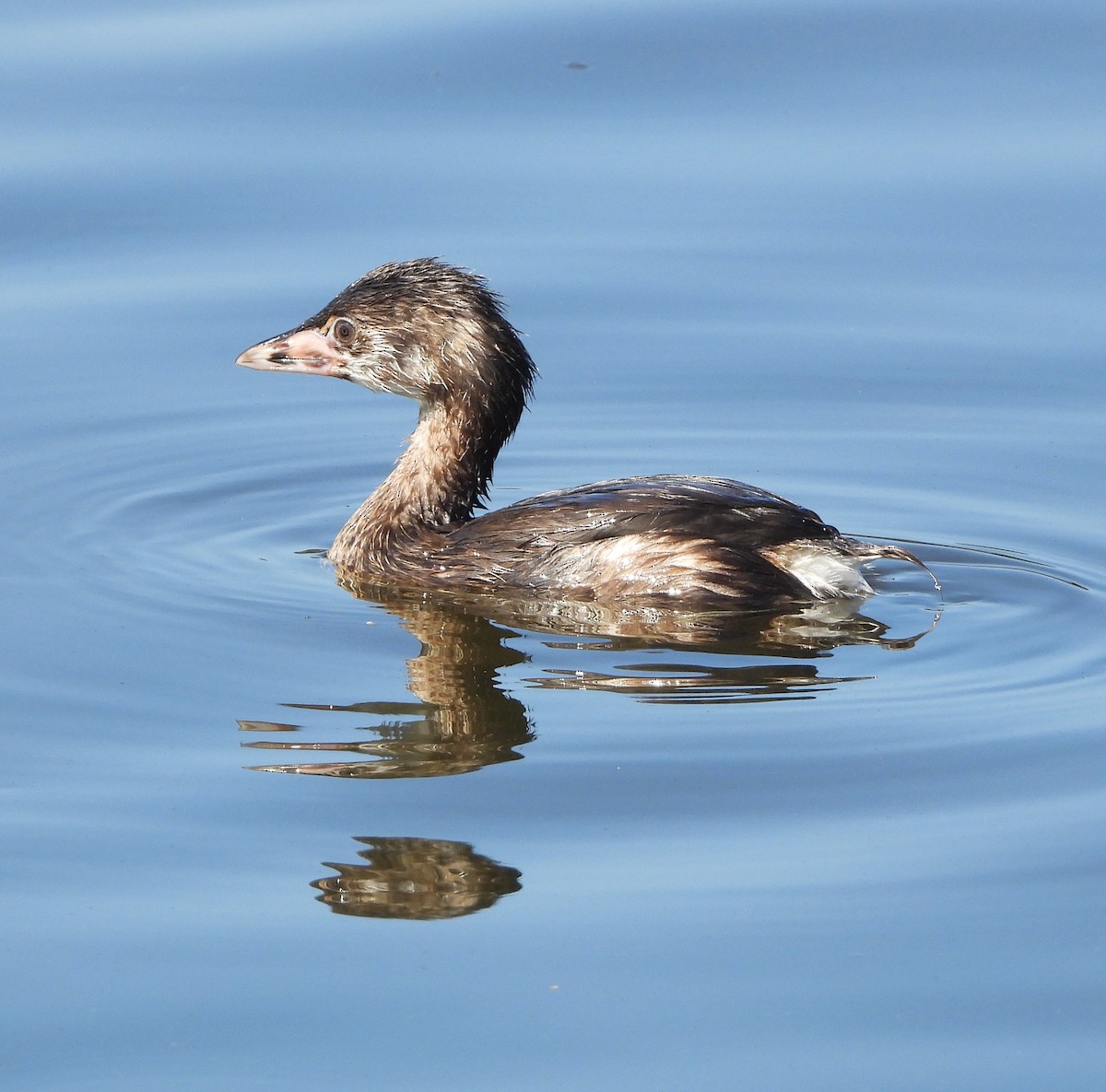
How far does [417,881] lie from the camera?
5.34 meters

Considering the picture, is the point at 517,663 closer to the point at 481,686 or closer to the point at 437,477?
the point at 481,686

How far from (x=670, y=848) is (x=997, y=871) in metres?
0.78

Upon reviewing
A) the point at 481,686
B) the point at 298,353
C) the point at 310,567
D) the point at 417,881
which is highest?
the point at 298,353

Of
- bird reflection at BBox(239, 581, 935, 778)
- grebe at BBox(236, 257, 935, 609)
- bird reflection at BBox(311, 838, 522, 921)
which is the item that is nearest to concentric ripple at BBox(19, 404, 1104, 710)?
bird reflection at BBox(239, 581, 935, 778)

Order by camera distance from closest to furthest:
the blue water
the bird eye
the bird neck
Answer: the blue water < the bird neck < the bird eye

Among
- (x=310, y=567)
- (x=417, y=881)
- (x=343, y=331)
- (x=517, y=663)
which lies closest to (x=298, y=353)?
(x=343, y=331)

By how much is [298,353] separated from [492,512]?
1.08 metres

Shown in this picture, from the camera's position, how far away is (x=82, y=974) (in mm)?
4898

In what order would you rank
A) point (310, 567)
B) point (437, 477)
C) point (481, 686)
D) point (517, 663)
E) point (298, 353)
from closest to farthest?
point (481, 686) → point (517, 663) → point (310, 567) → point (437, 477) → point (298, 353)

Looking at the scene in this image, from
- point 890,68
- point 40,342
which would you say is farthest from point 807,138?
point 40,342

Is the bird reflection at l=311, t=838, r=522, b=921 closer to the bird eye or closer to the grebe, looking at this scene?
the grebe

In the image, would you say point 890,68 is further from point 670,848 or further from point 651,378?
point 670,848

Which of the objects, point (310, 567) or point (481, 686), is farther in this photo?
point (310, 567)

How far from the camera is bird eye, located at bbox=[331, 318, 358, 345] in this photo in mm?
8602
